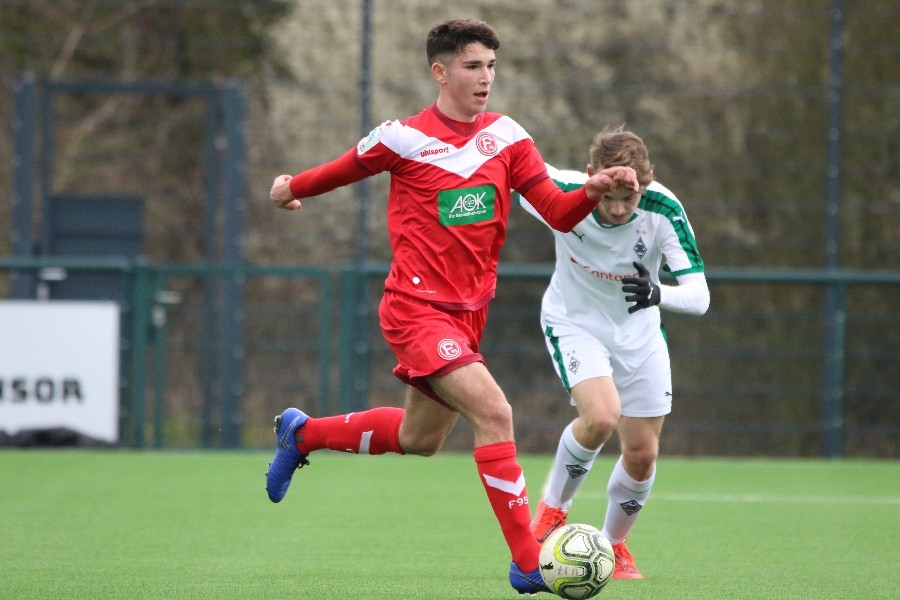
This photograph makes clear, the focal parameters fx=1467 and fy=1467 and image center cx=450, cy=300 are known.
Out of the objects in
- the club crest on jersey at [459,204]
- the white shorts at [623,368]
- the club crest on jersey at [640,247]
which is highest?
the club crest on jersey at [459,204]

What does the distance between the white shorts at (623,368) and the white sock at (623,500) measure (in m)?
0.26

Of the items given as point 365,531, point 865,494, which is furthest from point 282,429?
point 865,494

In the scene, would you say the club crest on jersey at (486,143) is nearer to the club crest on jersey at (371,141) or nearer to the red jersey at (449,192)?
the red jersey at (449,192)

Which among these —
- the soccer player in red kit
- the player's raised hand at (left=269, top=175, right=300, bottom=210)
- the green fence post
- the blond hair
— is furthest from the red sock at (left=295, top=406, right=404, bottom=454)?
the green fence post

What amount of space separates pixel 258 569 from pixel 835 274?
6754 millimetres

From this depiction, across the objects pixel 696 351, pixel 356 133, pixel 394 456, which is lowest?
pixel 394 456

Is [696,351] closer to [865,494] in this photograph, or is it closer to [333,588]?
[865,494]

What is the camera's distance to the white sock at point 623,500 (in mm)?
5797

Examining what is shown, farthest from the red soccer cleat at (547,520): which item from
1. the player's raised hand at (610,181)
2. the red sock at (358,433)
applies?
the player's raised hand at (610,181)

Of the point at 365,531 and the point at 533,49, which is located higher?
the point at 533,49

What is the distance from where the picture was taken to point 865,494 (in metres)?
8.95

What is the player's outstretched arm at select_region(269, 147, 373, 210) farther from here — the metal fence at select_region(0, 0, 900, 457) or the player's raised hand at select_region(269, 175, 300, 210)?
the metal fence at select_region(0, 0, 900, 457)

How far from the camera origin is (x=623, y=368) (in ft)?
19.5

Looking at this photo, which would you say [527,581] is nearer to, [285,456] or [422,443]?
[422,443]
